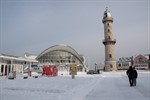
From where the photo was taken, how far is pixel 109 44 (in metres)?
64.2

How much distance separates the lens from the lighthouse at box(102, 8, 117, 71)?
62.7 m

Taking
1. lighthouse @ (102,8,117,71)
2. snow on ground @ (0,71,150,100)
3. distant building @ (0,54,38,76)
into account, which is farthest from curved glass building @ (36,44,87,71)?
snow on ground @ (0,71,150,100)

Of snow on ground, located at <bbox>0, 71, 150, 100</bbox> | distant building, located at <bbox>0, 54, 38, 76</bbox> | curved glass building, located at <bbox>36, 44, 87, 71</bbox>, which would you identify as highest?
curved glass building, located at <bbox>36, 44, 87, 71</bbox>

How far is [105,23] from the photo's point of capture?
6706 centimetres

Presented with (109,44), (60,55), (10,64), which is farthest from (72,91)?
(60,55)

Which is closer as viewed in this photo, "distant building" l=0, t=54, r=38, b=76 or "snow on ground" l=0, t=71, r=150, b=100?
"snow on ground" l=0, t=71, r=150, b=100

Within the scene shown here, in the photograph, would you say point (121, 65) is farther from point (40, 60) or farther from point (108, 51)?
point (40, 60)

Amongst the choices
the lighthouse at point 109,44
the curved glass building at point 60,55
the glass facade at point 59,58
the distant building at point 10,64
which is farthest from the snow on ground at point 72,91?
the curved glass building at point 60,55

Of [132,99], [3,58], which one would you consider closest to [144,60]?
[3,58]

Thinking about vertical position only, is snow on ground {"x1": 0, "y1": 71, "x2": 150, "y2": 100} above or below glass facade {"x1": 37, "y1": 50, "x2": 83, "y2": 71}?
below

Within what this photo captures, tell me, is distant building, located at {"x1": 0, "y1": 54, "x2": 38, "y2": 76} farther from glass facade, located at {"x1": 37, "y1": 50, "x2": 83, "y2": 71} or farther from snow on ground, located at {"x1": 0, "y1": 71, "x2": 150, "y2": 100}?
glass facade, located at {"x1": 37, "y1": 50, "x2": 83, "y2": 71}

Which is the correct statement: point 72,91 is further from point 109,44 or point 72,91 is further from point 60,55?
point 60,55

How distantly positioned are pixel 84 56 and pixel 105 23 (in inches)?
778

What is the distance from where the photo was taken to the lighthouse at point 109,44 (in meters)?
62.7
